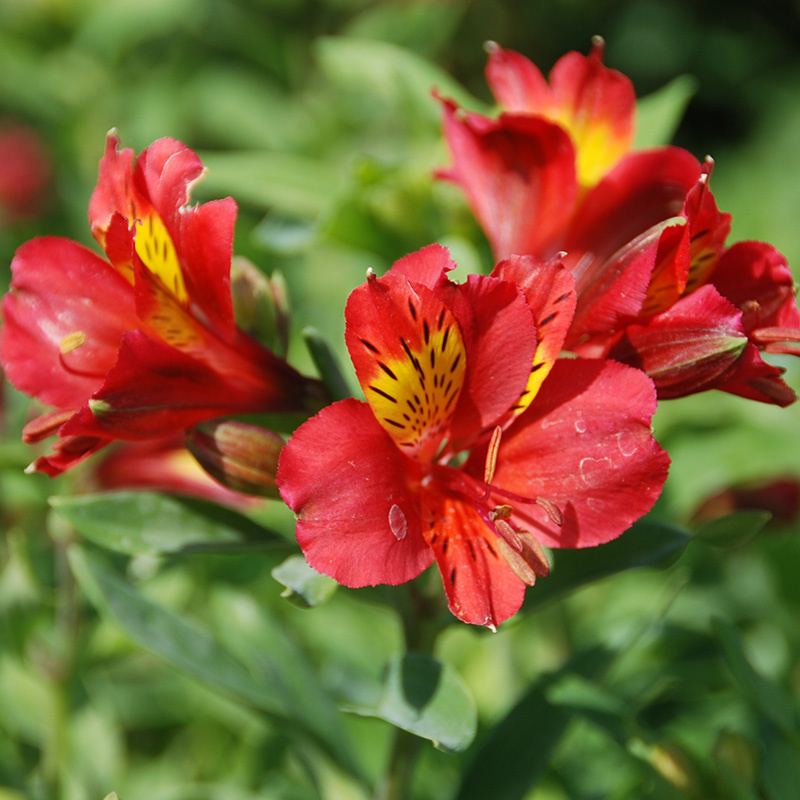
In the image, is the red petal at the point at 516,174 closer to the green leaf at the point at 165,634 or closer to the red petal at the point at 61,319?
the red petal at the point at 61,319

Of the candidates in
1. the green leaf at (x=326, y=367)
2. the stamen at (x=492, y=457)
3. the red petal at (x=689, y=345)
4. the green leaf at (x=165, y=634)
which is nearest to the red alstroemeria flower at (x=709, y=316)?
the red petal at (x=689, y=345)

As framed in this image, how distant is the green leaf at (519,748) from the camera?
0.94m

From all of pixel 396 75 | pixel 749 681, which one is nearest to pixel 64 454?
pixel 749 681

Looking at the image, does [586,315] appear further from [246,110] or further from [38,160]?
[38,160]

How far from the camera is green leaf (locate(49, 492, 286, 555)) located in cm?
85

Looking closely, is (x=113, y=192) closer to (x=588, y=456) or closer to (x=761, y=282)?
(x=588, y=456)

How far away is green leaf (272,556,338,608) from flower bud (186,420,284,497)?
8 cm

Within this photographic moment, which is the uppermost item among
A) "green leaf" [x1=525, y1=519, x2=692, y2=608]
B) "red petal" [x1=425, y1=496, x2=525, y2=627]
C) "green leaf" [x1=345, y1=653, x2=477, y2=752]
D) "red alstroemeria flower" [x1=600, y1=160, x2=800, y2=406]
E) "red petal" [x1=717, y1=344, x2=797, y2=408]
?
"red alstroemeria flower" [x1=600, y1=160, x2=800, y2=406]

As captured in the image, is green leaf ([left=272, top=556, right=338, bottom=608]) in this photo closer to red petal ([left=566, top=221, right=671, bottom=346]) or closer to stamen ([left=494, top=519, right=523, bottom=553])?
stamen ([left=494, top=519, right=523, bottom=553])

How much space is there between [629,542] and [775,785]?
1.02 feet

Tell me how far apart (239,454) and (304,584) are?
0.12m

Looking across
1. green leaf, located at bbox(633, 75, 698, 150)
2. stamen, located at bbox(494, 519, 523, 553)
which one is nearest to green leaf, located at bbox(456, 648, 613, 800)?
stamen, located at bbox(494, 519, 523, 553)

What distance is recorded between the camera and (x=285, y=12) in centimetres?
250

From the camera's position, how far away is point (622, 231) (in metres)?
0.86
